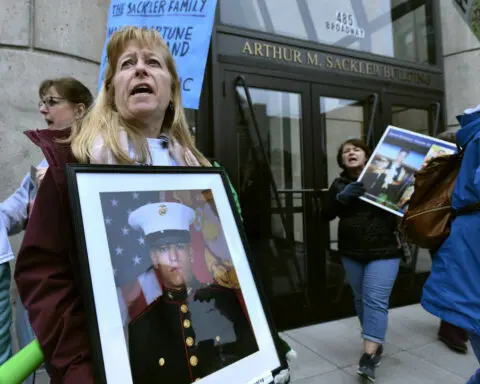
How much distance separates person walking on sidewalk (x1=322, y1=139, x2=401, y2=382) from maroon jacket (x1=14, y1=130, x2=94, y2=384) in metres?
2.54

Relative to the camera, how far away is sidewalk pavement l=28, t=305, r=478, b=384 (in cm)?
314

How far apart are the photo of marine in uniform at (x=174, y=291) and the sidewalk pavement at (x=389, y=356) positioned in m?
2.50

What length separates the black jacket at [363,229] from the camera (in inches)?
124

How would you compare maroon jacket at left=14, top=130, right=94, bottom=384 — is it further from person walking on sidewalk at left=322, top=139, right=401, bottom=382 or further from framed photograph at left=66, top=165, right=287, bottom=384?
person walking on sidewalk at left=322, top=139, right=401, bottom=382

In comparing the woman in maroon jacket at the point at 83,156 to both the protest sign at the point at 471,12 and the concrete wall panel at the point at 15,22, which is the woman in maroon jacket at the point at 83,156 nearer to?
the concrete wall panel at the point at 15,22

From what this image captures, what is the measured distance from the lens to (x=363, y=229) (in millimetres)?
3188

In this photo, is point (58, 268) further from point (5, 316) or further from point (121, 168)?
point (5, 316)

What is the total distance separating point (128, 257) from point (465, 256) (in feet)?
5.48

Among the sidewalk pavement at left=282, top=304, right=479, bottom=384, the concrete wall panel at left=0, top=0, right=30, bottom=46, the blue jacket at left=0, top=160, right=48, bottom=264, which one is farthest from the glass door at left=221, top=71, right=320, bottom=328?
the blue jacket at left=0, top=160, right=48, bottom=264

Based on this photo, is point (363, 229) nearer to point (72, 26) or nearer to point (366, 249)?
point (366, 249)

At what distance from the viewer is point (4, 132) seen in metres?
3.11

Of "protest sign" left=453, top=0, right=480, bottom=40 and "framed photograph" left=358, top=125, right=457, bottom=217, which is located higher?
"protest sign" left=453, top=0, right=480, bottom=40

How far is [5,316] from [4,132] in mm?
1979

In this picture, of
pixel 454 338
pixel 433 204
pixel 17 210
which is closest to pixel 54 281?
pixel 17 210
